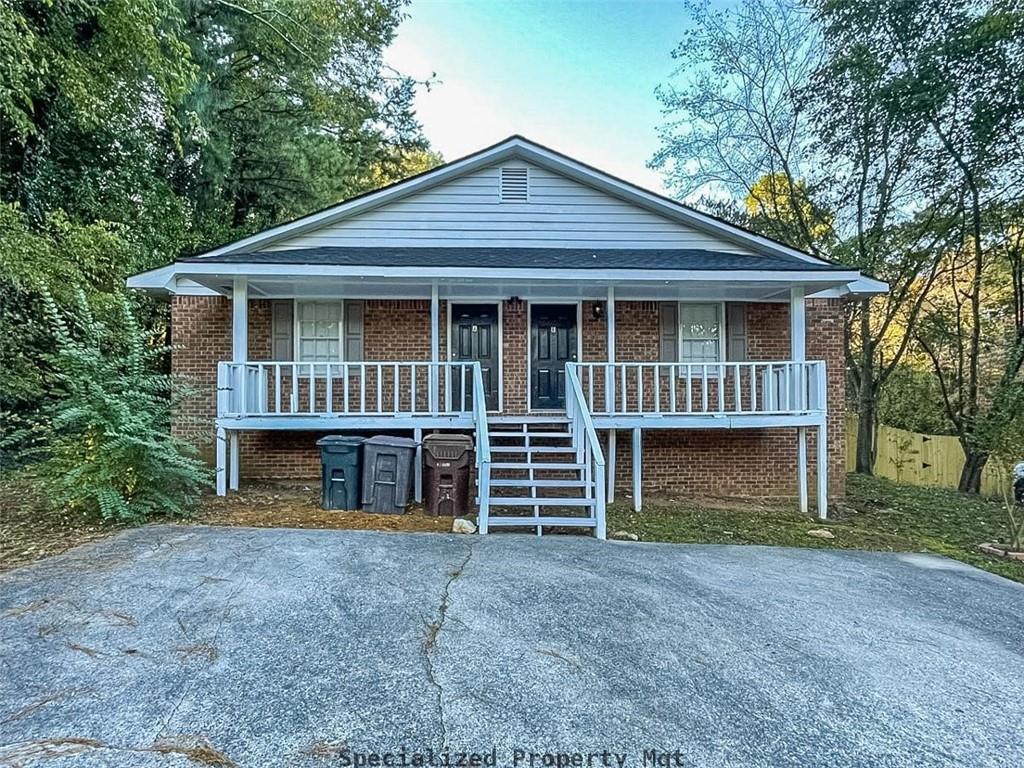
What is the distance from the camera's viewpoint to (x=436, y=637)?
3.29 m

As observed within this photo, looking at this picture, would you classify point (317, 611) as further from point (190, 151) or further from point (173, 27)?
point (190, 151)

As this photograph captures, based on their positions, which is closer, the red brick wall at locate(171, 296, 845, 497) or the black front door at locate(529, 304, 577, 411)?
the red brick wall at locate(171, 296, 845, 497)

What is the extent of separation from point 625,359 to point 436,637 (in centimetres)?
612

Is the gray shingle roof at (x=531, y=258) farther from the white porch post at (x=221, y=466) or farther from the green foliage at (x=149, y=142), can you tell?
the white porch post at (x=221, y=466)

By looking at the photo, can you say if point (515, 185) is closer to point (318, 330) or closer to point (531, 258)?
point (531, 258)

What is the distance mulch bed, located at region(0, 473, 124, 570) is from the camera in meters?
4.81

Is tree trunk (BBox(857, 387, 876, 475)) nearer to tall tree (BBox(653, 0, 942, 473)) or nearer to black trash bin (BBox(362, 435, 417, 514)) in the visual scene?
tall tree (BBox(653, 0, 942, 473))

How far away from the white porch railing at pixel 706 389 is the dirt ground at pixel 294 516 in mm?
2742

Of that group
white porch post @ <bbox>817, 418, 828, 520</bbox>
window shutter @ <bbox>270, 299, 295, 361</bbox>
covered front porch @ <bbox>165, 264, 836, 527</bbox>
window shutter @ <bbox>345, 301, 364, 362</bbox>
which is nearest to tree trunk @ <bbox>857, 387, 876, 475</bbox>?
covered front porch @ <bbox>165, 264, 836, 527</bbox>

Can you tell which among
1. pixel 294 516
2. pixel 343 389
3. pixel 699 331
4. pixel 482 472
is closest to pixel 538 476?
pixel 482 472

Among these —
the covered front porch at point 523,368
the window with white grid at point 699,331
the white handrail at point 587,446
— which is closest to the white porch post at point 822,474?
the covered front porch at point 523,368

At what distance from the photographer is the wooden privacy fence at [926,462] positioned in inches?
532

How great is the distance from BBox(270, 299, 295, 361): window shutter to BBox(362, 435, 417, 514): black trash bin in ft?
8.89

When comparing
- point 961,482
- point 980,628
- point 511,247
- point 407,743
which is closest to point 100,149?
point 511,247
